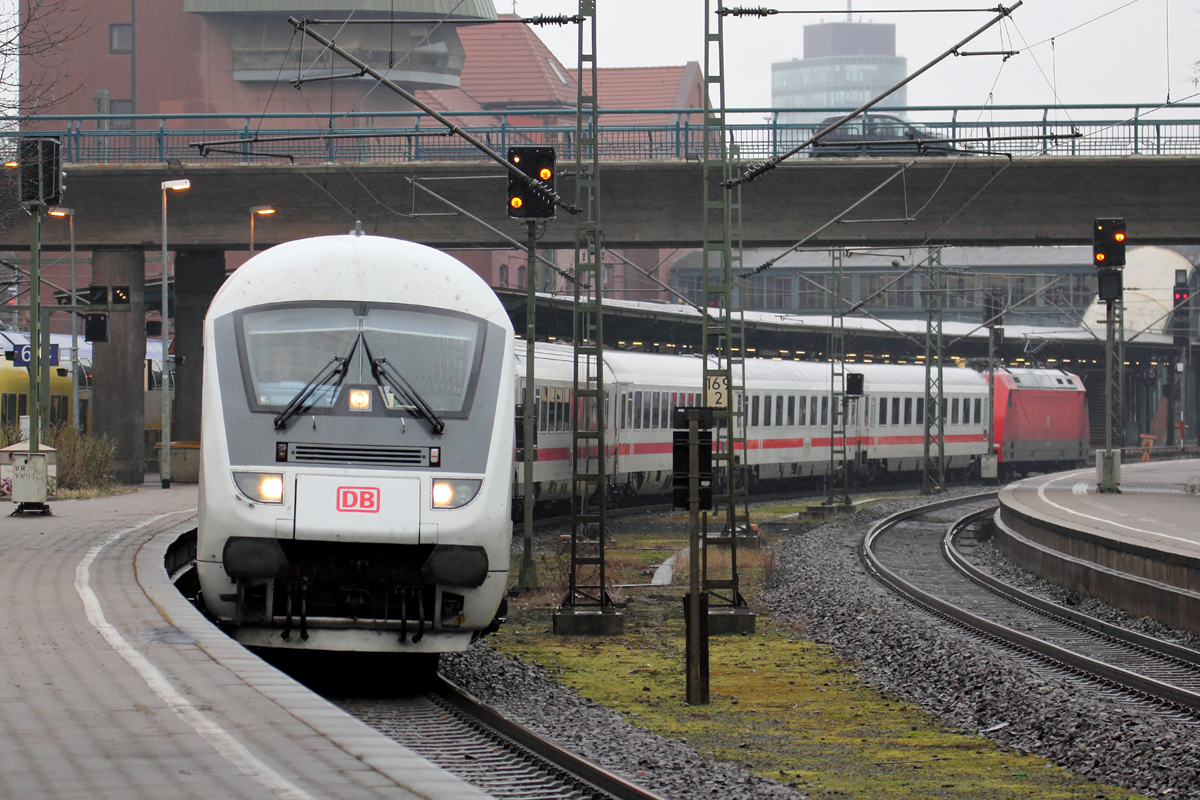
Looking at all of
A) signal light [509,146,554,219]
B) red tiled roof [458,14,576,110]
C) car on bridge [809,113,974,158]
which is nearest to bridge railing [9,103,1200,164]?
car on bridge [809,113,974,158]

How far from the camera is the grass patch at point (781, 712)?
360 inches

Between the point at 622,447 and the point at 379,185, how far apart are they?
803 cm

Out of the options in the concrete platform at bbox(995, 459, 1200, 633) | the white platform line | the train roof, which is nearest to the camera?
the white platform line

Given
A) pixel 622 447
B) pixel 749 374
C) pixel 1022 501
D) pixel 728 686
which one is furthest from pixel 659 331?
pixel 728 686

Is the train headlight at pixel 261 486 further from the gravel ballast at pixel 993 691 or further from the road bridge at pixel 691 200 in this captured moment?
the road bridge at pixel 691 200

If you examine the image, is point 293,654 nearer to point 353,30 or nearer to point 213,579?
point 213,579

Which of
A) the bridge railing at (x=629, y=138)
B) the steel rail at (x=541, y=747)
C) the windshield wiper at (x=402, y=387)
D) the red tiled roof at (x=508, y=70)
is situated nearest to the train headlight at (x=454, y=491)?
the windshield wiper at (x=402, y=387)

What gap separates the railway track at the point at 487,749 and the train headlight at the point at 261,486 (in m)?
1.52

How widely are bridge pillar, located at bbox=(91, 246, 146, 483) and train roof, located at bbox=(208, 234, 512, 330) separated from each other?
90.7ft

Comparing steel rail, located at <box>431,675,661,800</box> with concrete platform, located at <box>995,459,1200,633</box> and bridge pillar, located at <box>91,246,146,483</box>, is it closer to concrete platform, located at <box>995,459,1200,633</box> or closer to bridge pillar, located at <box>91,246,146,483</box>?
concrete platform, located at <box>995,459,1200,633</box>

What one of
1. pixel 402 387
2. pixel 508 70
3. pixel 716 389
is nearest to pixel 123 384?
pixel 716 389

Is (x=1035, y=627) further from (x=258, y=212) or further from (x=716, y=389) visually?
(x=258, y=212)

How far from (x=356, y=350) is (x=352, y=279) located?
0.61m

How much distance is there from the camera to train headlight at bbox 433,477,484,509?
10.2m
